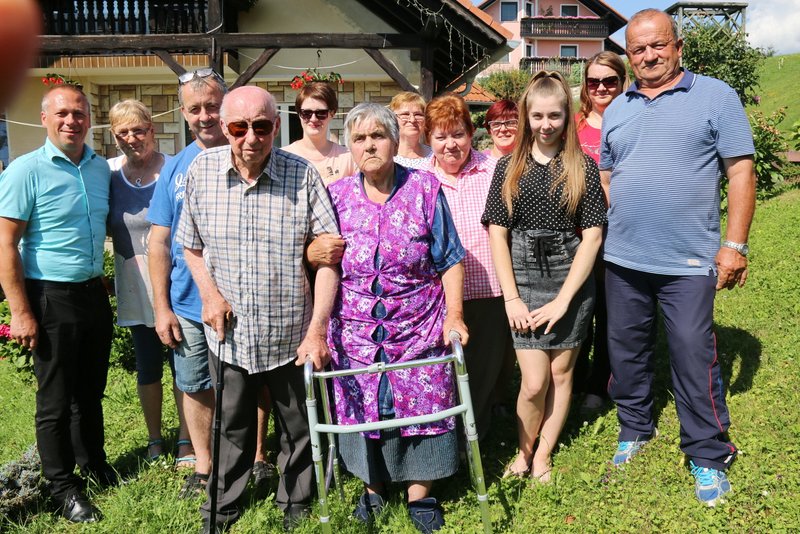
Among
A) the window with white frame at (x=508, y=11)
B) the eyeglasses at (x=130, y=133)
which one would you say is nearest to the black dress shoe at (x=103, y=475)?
the eyeglasses at (x=130, y=133)

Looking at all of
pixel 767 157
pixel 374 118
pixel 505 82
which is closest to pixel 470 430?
pixel 374 118

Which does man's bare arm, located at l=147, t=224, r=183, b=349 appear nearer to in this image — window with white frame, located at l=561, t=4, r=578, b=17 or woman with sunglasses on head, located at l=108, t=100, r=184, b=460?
woman with sunglasses on head, located at l=108, t=100, r=184, b=460

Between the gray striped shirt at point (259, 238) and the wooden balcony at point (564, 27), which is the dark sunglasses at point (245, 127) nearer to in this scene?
the gray striped shirt at point (259, 238)

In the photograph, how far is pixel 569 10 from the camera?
165ft

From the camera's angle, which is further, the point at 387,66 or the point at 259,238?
the point at 387,66

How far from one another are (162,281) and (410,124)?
178cm

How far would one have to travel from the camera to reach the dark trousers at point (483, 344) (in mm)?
4141

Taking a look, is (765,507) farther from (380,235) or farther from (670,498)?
(380,235)

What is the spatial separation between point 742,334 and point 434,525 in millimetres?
3253

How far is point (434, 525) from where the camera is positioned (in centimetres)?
352

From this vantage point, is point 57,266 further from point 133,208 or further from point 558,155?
point 558,155

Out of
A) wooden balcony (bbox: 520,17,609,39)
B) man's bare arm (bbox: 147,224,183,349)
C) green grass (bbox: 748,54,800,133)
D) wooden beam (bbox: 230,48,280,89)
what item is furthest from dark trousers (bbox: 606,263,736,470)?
wooden balcony (bbox: 520,17,609,39)

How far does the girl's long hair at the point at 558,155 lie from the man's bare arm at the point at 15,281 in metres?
2.47

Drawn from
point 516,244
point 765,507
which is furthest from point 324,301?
point 765,507
